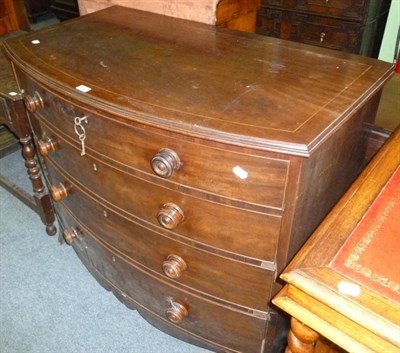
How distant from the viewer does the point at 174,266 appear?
1.17m

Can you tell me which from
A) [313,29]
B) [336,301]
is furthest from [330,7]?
[336,301]

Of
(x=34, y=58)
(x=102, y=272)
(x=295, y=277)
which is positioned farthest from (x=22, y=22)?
(x=295, y=277)

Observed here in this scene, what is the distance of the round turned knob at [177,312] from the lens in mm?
1290

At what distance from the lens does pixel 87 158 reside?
124 centimetres

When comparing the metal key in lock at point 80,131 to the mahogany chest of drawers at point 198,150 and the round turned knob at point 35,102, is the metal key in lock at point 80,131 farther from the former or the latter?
the round turned knob at point 35,102

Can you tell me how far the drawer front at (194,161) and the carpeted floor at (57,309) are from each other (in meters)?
0.87

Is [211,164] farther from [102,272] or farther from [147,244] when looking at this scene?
[102,272]

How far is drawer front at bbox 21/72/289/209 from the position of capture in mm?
885

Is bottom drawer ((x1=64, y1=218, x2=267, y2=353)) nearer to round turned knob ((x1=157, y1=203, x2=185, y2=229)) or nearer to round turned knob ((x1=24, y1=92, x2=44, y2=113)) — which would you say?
Answer: round turned knob ((x1=157, y1=203, x2=185, y2=229))

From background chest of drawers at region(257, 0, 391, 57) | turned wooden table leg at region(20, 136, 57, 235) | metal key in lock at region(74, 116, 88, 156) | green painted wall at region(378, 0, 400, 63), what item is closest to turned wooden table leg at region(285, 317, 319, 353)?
metal key in lock at region(74, 116, 88, 156)

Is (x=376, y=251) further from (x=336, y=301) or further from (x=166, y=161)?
(x=166, y=161)

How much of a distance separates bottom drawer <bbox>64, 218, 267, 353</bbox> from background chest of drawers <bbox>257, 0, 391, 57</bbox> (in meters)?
2.48

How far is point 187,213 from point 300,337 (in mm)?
399

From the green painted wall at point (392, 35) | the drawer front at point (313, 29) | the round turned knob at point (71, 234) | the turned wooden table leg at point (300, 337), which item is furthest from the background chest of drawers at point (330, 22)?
the turned wooden table leg at point (300, 337)
